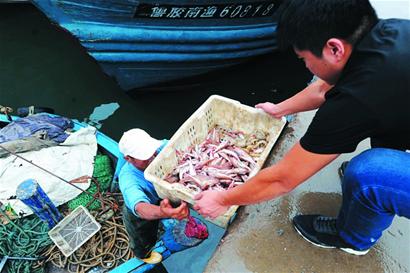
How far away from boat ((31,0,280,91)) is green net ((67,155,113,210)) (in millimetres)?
1680

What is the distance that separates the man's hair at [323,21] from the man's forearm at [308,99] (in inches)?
38.1

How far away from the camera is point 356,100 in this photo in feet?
6.38

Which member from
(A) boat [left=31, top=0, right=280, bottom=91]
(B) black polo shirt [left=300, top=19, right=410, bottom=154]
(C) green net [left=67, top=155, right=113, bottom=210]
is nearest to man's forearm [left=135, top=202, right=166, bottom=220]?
(B) black polo shirt [left=300, top=19, right=410, bottom=154]

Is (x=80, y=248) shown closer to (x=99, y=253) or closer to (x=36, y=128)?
(x=99, y=253)

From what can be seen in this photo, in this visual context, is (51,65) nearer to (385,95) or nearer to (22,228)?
(22,228)

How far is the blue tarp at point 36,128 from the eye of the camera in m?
5.05

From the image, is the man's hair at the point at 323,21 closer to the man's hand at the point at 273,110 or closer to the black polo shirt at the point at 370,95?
the black polo shirt at the point at 370,95

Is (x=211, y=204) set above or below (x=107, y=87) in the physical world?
above

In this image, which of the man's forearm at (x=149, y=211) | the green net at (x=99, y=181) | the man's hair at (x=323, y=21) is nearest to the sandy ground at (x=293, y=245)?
the man's forearm at (x=149, y=211)

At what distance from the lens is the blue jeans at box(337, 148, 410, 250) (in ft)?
7.21

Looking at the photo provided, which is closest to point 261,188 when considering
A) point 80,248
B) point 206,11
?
point 80,248

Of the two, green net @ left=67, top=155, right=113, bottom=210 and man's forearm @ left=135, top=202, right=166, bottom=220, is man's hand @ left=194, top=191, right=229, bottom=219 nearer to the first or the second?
man's forearm @ left=135, top=202, right=166, bottom=220

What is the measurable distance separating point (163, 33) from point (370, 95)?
4.20 meters

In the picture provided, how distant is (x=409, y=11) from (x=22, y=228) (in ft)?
16.5
